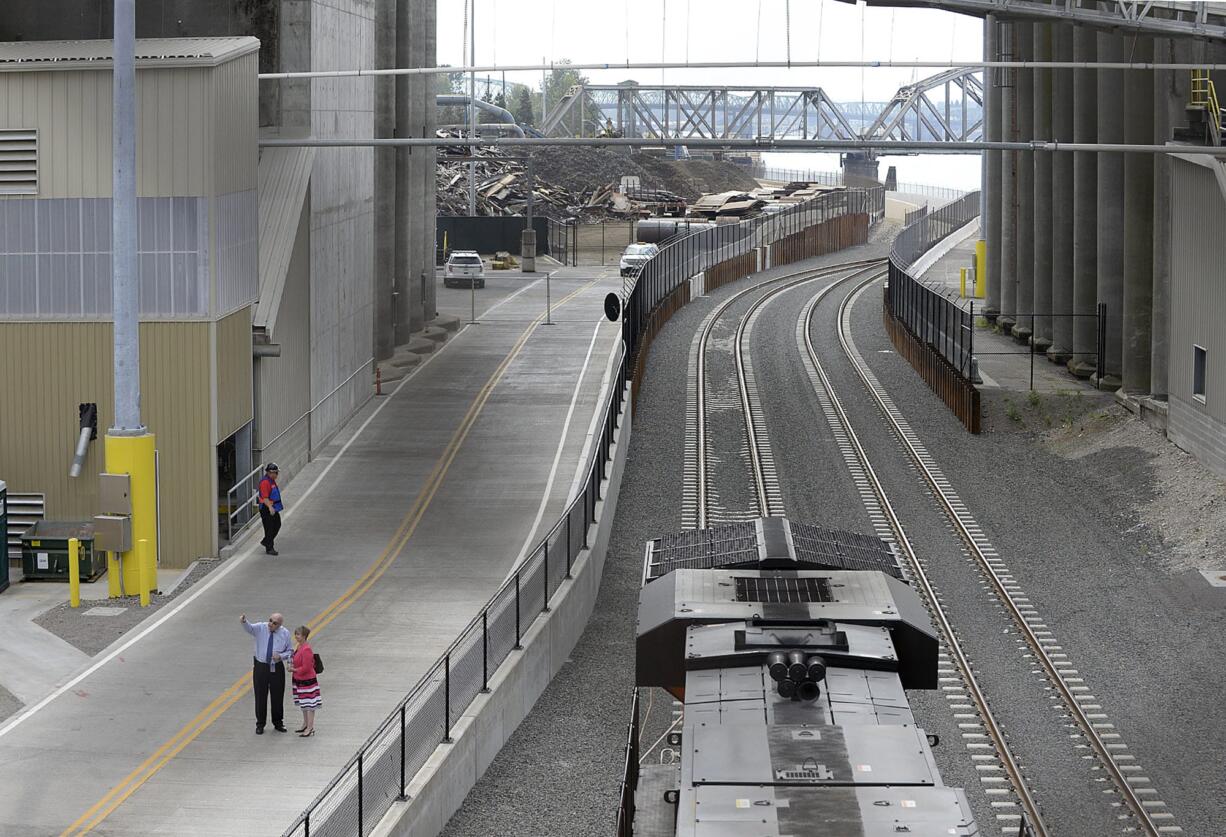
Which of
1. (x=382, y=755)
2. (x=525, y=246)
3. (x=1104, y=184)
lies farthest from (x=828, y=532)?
(x=525, y=246)

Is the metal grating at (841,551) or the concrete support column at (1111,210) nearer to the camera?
the metal grating at (841,551)

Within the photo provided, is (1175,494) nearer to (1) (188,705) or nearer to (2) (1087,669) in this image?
(2) (1087,669)

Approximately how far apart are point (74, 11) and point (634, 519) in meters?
15.6

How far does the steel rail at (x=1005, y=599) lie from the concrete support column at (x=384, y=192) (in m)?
13.6

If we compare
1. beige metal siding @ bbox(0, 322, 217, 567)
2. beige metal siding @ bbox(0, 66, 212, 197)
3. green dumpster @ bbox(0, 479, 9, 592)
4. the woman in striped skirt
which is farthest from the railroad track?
green dumpster @ bbox(0, 479, 9, 592)

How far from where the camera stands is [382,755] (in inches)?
699

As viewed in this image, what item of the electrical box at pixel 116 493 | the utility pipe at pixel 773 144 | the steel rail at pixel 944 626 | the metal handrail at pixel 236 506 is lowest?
the steel rail at pixel 944 626

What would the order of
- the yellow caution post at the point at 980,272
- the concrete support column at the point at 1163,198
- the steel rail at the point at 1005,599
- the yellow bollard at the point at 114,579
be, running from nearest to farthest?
the steel rail at the point at 1005,599 → the yellow bollard at the point at 114,579 → the concrete support column at the point at 1163,198 → the yellow caution post at the point at 980,272

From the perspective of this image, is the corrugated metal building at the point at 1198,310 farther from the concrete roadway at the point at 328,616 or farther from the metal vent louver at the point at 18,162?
the metal vent louver at the point at 18,162

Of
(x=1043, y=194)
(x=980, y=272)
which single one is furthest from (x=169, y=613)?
(x=980, y=272)

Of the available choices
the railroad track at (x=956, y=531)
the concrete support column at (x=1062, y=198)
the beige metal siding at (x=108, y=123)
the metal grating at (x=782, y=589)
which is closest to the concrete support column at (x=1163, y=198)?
the railroad track at (x=956, y=531)

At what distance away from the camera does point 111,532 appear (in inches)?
1107

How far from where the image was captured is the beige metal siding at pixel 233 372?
3081cm

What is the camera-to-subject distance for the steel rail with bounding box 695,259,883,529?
1452 inches
